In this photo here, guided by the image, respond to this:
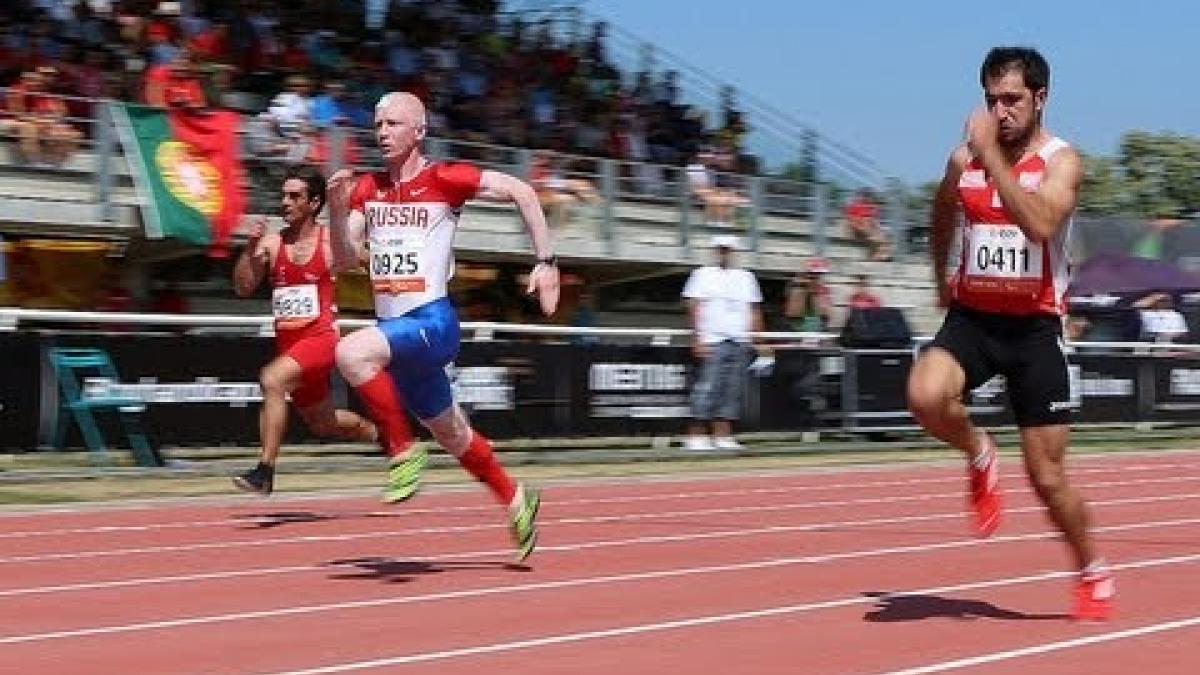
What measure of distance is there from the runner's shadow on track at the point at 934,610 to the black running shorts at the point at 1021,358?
0.83 meters

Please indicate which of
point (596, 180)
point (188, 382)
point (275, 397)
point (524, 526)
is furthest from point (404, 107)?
point (596, 180)

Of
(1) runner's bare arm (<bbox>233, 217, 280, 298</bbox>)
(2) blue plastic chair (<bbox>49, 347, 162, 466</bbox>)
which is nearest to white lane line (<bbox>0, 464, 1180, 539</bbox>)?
(1) runner's bare arm (<bbox>233, 217, 280, 298</bbox>)

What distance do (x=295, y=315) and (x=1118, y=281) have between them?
20.6m

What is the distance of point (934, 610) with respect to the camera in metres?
9.05

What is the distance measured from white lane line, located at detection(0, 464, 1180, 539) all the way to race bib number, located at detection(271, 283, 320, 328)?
1.22 m

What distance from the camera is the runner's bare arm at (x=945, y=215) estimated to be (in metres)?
8.44

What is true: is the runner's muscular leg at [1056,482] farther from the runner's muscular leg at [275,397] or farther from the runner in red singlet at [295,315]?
the runner's muscular leg at [275,397]

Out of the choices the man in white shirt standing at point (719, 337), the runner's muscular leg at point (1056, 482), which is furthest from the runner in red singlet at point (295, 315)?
the man in white shirt standing at point (719, 337)

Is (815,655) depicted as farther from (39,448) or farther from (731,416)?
(731,416)

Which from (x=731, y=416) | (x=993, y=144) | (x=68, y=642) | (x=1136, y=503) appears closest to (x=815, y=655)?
(x=993, y=144)

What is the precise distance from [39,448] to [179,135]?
219 inches

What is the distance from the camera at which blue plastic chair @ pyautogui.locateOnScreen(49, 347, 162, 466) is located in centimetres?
1738

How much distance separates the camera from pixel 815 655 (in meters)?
7.70

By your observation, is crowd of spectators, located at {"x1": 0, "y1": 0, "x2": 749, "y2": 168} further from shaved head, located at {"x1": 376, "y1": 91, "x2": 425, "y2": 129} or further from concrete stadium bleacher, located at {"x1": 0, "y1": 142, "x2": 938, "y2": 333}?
shaved head, located at {"x1": 376, "y1": 91, "x2": 425, "y2": 129}
